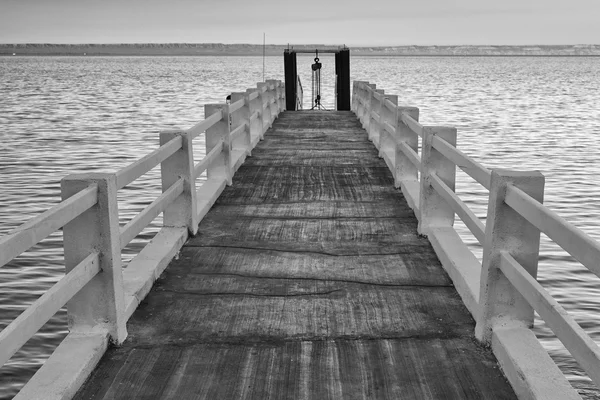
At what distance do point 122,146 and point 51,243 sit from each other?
1768 cm

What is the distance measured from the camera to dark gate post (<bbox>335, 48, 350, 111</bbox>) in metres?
28.7

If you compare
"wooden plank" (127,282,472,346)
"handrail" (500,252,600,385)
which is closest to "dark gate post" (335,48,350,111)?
"wooden plank" (127,282,472,346)

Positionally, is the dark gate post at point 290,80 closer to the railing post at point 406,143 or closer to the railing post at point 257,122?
the railing post at point 257,122

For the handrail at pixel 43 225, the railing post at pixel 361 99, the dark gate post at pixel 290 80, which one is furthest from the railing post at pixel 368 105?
the handrail at pixel 43 225

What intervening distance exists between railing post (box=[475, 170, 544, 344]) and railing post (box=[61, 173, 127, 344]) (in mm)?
2468

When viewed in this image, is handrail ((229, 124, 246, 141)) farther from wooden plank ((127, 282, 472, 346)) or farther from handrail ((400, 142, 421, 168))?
wooden plank ((127, 282, 472, 346))

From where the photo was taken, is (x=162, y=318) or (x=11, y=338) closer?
(x=11, y=338)

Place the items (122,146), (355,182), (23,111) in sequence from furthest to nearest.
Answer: (23,111)
(122,146)
(355,182)

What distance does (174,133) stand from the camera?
7578mm

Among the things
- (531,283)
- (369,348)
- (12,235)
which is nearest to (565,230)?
(531,283)

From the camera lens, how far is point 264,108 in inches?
716

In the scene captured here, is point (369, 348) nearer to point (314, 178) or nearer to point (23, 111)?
point (314, 178)

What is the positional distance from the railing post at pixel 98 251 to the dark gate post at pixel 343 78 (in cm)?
2400

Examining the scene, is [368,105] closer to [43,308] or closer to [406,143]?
[406,143]
